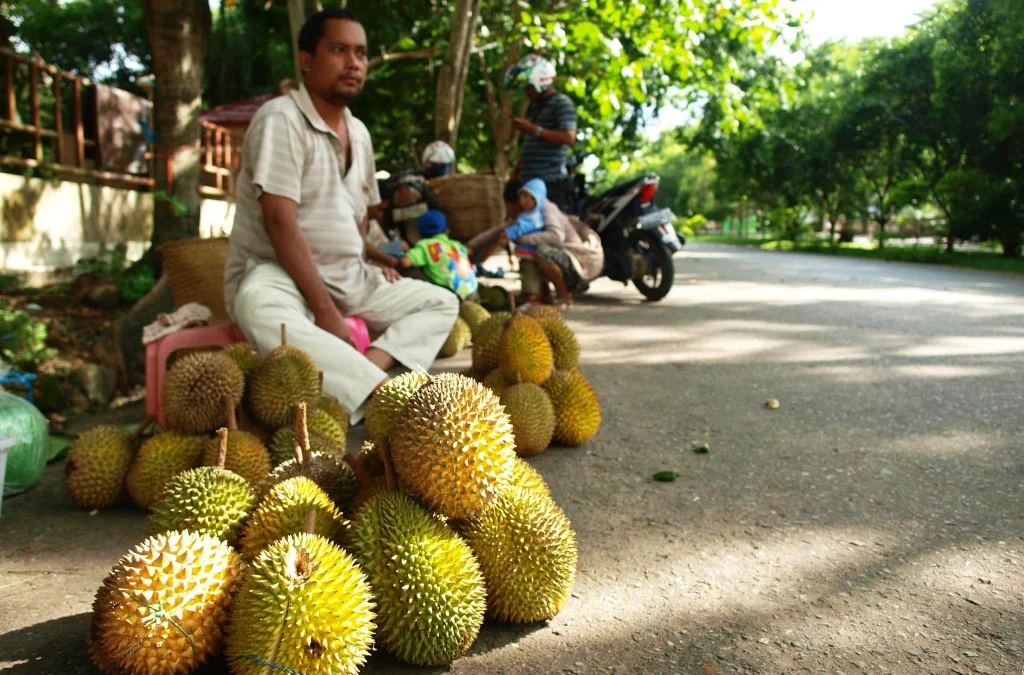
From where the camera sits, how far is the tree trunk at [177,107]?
6.06m

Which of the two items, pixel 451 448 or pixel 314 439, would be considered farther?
pixel 314 439

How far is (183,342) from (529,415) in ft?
6.20

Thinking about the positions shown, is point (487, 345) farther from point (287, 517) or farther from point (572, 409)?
point (287, 517)

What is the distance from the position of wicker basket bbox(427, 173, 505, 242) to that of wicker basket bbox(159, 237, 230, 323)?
304 centimetres

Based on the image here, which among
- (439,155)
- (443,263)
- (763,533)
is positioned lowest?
(763,533)

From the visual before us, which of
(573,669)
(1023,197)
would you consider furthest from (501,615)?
(1023,197)

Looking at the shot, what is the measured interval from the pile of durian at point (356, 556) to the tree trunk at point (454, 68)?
8187mm

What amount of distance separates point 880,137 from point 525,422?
3129cm

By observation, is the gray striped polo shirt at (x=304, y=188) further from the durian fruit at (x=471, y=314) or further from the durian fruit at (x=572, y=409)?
the durian fruit at (x=471, y=314)

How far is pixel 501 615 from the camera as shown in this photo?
76.9 inches

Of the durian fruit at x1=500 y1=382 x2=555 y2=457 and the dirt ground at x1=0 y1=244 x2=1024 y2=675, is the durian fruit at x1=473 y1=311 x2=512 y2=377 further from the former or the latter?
the dirt ground at x1=0 y1=244 x2=1024 y2=675

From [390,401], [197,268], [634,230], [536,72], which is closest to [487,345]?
[390,401]

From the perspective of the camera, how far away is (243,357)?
311 cm

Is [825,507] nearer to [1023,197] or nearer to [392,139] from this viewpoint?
[392,139]
